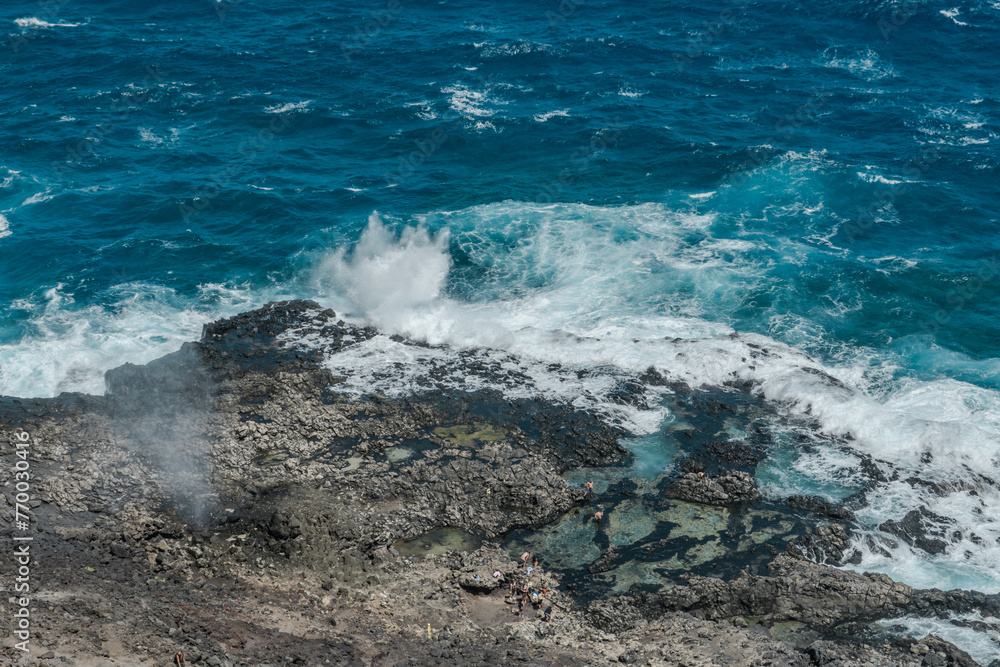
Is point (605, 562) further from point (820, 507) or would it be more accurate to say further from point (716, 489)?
point (820, 507)

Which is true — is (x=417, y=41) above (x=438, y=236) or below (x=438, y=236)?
above

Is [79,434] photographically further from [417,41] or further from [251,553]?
[417,41]

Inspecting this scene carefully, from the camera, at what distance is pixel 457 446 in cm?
4856

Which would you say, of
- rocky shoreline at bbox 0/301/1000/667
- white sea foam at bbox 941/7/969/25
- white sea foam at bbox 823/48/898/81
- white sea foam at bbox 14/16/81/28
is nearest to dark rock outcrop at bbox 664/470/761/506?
rocky shoreline at bbox 0/301/1000/667

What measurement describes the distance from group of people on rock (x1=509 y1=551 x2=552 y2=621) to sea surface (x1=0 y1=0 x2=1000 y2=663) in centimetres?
Answer: 1162

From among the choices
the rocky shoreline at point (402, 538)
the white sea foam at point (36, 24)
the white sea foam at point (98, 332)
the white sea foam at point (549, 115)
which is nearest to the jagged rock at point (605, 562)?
the rocky shoreline at point (402, 538)

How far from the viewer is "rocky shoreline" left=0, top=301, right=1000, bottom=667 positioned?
36.4 m

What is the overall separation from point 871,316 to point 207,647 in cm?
5252

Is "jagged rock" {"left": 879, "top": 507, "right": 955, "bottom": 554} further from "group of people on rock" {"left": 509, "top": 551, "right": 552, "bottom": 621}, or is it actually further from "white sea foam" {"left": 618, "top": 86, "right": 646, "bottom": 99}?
"white sea foam" {"left": 618, "top": 86, "right": 646, "bottom": 99}

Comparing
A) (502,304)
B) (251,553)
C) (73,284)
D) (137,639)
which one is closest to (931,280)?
(502,304)

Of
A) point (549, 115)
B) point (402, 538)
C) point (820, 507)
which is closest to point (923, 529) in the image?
point (820, 507)

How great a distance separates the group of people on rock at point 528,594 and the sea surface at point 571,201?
38.1 feet

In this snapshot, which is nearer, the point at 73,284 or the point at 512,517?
the point at 512,517

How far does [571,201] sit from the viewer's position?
7762cm
